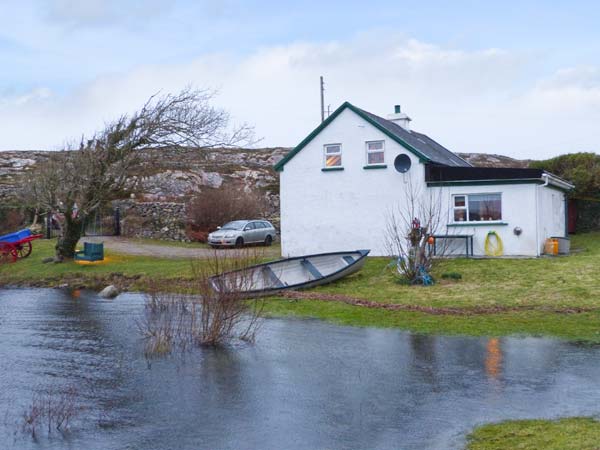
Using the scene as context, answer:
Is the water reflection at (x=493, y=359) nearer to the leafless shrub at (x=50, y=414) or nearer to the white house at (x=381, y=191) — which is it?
the leafless shrub at (x=50, y=414)

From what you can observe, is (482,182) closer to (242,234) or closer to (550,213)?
(550,213)

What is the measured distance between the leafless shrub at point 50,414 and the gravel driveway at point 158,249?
20555 mm

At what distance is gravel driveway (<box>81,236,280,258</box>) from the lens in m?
32.8

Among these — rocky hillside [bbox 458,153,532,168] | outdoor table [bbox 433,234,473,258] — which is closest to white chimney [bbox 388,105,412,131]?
outdoor table [bbox 433,234,473,258]

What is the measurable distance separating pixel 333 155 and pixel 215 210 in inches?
540

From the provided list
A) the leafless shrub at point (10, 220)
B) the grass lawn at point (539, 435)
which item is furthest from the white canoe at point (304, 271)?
the leafless shrub at point (10, 220)

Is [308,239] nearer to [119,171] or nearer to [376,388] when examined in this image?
[119,171]

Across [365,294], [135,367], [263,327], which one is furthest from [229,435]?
[365,294]

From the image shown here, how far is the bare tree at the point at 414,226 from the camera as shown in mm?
22750

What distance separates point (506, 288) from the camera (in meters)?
20.8

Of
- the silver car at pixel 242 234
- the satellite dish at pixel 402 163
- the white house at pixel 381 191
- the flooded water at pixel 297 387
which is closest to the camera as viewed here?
the flooded water at pixel 297 387

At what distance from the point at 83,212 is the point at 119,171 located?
2425mm

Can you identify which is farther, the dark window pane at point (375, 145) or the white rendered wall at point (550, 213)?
the dark window pane at point (375, 145)

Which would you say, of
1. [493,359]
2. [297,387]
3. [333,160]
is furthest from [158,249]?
[297,387]
